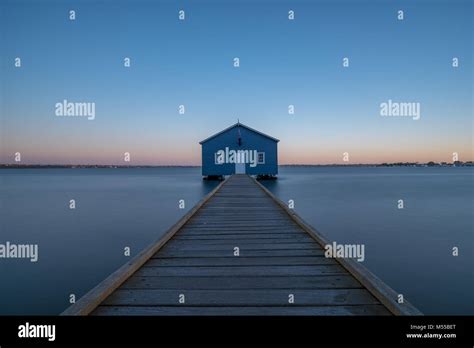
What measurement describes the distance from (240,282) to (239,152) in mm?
27365

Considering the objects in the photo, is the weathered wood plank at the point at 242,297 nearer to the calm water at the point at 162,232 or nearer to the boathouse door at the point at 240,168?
the calm water at the point at 162,232

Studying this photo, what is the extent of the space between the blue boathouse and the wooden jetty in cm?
2517

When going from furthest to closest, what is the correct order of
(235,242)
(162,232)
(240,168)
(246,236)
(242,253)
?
(240,168)
(162,232)
(246,236)
(235,242)
(242,253)

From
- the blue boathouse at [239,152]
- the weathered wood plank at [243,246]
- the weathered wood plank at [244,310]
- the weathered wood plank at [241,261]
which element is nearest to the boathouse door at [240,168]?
the blue boathouse at [239,152]

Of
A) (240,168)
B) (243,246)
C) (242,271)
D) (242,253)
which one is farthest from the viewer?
(240,168)

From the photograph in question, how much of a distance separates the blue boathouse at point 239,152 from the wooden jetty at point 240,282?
2517 centimetres

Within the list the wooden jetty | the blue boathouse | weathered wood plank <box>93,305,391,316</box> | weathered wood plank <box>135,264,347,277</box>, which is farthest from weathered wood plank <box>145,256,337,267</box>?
the blue boathouse

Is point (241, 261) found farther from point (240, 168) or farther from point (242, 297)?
point (240, 168)

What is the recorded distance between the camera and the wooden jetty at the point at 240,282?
2.53 metres

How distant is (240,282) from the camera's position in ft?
10.2

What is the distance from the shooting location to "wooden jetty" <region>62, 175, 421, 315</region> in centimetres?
253

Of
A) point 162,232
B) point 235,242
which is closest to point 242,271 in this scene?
point 235,242

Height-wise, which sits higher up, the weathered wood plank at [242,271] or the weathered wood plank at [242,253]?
the weathered wood plank at [242,253]
